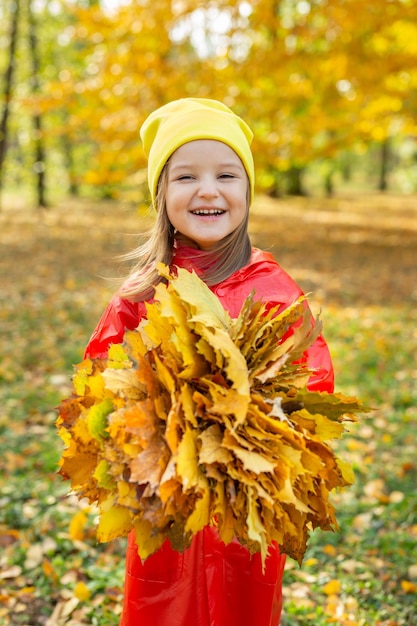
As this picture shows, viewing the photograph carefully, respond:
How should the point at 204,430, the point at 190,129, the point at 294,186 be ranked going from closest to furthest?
the point at 204,430 < the point at 190,129 < the point at 294,186

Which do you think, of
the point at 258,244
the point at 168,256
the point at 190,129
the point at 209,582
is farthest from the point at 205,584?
the point at 258,244

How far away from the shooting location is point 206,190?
1.90 metres

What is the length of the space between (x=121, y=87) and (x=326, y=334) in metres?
5.37

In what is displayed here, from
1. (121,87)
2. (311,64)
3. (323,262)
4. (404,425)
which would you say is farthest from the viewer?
(323,262)

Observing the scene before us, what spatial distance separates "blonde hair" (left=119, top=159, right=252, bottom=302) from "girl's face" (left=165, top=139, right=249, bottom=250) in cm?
8

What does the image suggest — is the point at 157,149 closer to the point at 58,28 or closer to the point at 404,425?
the point at 404,425

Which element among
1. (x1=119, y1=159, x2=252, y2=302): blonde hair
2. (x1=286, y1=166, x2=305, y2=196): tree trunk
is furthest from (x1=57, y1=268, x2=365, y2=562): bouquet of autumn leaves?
(x1=286, y1=166, x2=305, y2=196): tree trunk

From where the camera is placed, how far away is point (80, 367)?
1.63 metres

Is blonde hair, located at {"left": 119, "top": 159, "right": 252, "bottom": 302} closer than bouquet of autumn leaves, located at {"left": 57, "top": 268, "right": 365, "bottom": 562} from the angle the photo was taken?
No

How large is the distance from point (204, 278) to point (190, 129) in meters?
0.48

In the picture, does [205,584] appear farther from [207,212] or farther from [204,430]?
[207,212]

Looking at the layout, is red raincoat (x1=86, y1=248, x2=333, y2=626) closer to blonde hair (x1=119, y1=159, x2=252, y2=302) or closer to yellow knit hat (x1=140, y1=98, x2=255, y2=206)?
blonde hair (x1=119, y1=159, x2=252, y2=302)

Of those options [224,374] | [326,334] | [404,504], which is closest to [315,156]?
[326,334]

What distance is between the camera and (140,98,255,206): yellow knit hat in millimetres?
1951
